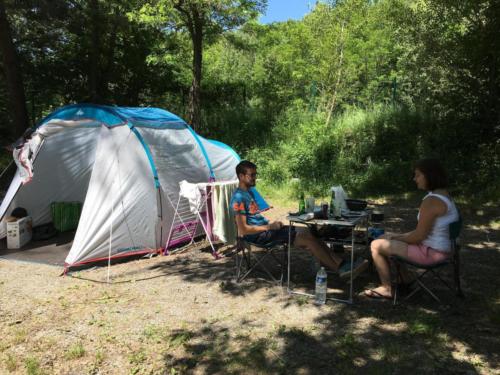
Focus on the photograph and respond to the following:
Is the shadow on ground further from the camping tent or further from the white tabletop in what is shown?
the camping tent

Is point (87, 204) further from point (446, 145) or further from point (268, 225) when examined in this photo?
point (446, 145)

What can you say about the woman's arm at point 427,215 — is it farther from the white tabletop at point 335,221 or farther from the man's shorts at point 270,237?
the man's shorts at point 270,237

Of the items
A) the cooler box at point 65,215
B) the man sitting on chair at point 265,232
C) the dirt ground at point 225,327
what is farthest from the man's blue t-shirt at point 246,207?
the cooler box at point 65,215

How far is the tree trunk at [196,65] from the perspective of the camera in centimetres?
1051

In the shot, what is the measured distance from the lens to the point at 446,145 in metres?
10.1

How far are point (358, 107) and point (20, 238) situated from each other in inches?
368

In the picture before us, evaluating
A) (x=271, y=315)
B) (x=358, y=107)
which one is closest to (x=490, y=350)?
(x=271, y=315)

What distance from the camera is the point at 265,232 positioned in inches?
166

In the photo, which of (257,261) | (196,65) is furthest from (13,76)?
(257,261)

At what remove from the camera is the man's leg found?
415 cm

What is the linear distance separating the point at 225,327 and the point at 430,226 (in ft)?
6.08

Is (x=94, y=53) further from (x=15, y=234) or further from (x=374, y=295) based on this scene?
(x=374, y=295)

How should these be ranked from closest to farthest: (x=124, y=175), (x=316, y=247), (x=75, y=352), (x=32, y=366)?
(x=32, y=366) → (x=75, y=352) → (x=316, y=247) → (x=124, y=175)

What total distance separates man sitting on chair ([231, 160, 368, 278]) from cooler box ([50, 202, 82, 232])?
377 cm
